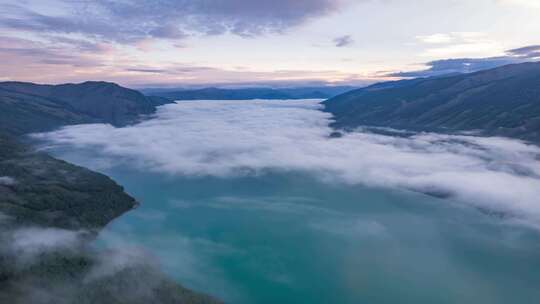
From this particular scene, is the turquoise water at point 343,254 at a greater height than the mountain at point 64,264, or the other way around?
the mountain at point 64,264

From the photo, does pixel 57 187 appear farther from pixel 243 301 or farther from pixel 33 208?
pixel 243 301

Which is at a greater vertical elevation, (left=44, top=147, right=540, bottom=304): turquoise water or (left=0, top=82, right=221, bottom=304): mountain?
(left=0, top=82, right=221, bottom=304): mountain

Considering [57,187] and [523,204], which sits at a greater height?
[57,187]

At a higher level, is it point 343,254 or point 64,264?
point 64,264

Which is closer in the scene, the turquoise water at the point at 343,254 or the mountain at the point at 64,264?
the mountain at the point at 64,264

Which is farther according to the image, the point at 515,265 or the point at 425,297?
the point at 515,265

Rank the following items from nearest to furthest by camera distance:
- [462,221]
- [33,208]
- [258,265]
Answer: [258,265] < [33,208] < [462,221]

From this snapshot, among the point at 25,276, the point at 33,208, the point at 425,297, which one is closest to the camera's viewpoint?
the point at 25,276

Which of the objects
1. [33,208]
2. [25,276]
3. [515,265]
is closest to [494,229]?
[515,265]
